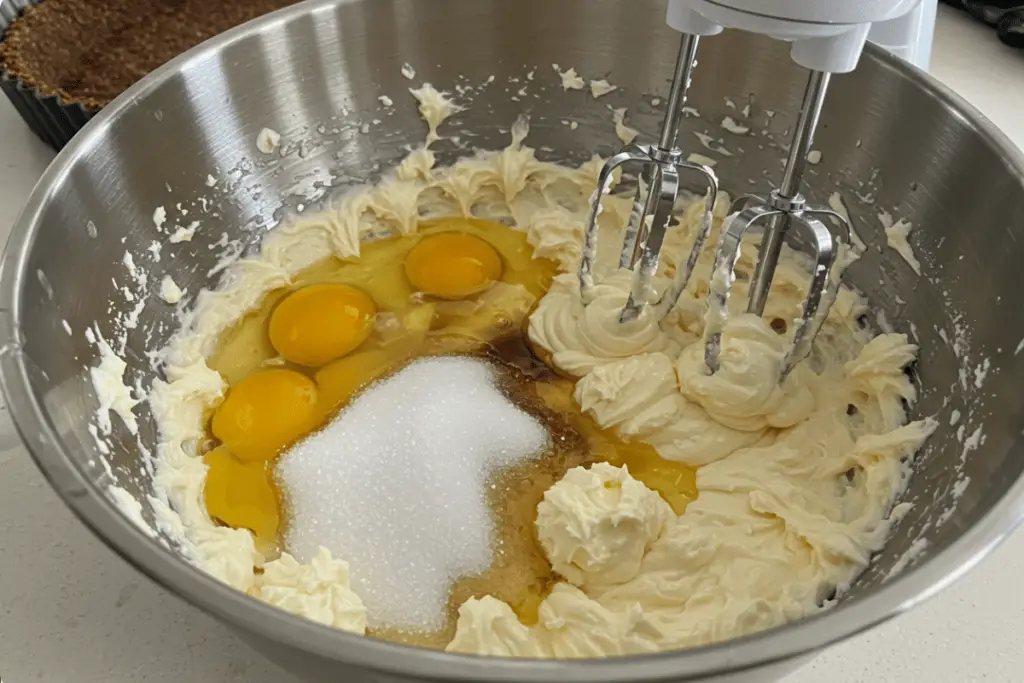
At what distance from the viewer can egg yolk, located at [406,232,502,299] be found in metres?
1.68

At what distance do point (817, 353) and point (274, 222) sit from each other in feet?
3.66

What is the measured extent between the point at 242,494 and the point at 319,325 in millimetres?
365

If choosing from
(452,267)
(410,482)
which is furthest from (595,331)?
(410,482)

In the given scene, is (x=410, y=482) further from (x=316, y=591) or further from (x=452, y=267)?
(x=452, y=267)

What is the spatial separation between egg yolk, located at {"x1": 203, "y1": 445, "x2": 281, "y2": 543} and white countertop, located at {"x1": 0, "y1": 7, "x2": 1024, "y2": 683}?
0.19 m

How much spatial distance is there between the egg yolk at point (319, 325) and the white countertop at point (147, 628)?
1.57 feet

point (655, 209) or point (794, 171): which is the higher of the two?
point (794, 171)

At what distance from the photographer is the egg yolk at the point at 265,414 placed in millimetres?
1421

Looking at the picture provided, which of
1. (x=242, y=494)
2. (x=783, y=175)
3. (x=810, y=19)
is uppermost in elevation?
(x=810, y=19)

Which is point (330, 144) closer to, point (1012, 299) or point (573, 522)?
point (573, 522)

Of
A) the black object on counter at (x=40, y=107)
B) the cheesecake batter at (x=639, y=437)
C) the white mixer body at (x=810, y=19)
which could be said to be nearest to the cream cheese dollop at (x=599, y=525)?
the cheesecake batter at (x=639, y=437)

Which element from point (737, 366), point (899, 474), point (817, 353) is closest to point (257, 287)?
point (737, 366)

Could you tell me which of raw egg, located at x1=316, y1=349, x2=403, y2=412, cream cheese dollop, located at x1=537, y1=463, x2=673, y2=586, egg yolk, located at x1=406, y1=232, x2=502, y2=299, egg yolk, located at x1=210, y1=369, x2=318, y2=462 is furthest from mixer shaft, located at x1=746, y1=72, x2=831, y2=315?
egg yolk, located at x1=210, y1=369, x2=318, y2=462

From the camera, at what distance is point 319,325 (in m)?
1.57
